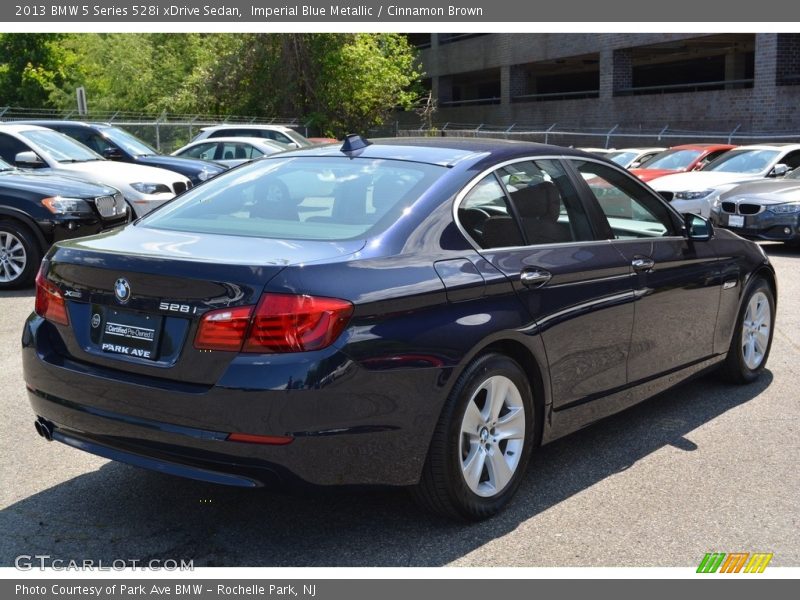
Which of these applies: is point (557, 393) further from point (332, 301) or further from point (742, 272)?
point (742, 272)

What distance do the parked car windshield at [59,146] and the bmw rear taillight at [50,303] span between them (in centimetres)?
991

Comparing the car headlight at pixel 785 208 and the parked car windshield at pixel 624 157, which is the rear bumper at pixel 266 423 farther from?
the parked car windshield at pixel 624 157

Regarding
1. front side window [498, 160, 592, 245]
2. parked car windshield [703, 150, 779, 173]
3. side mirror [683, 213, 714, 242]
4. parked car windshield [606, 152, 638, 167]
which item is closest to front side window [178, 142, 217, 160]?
parked car windshield [606, 152, 638, 167]

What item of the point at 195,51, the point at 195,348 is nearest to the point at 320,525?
the point at 195,348

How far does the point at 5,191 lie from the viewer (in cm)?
1073

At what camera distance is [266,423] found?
359 cm

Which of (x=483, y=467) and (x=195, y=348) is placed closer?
(x=195, y=348)

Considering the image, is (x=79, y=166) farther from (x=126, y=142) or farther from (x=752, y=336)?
(x=752, y=336)

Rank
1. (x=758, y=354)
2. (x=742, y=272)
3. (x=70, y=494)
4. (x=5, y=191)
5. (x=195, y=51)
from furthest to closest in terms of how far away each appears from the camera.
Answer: (x=195, y=51)
(x=5, y=191)
(x=758, y=354)
(x=742, y=272)
(x=70, y=494)

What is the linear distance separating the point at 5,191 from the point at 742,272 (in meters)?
7.96

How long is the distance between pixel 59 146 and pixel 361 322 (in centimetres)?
1156

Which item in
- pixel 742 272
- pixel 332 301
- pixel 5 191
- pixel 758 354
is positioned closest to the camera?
pixel 332 301

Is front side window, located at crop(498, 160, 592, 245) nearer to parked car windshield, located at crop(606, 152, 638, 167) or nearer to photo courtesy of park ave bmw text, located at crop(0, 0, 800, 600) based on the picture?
photo courtesy of park ave bmw text, located at crop(0, 0, 800, 600)
